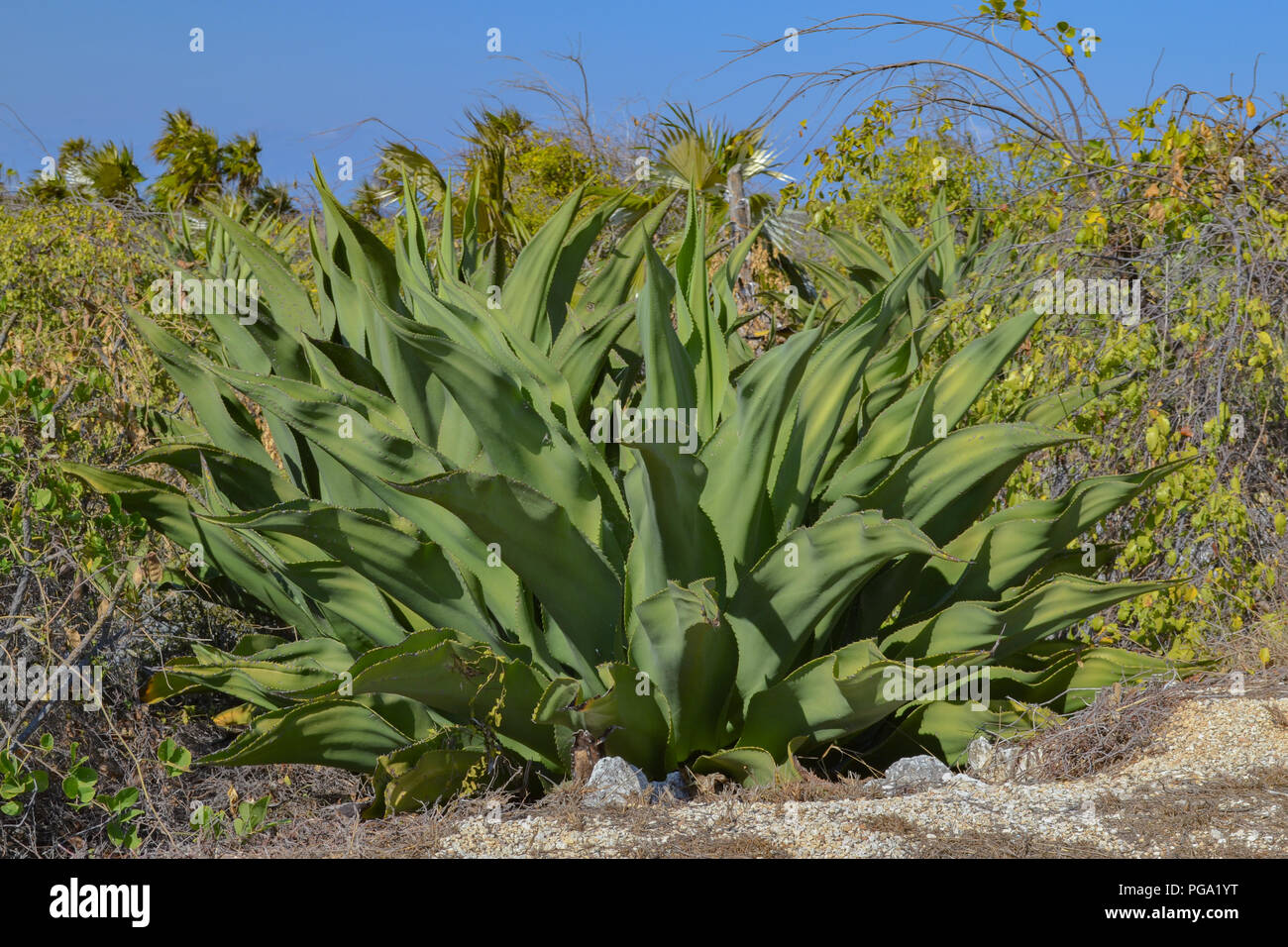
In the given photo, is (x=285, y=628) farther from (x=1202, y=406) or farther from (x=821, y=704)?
(x=1202, y=406)

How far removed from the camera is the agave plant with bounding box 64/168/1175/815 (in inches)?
97.5

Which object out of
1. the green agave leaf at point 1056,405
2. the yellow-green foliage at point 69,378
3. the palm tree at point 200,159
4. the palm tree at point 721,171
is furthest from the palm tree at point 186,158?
the green agave leaf at point 1056,405

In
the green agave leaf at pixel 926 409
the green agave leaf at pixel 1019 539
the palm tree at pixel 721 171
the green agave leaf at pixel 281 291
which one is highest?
the palm tree at pixel 721 171

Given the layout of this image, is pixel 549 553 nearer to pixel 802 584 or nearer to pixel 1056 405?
pixel 802 584

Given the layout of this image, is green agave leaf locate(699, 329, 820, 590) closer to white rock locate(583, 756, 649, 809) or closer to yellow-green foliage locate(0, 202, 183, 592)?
white rock locate(583, 756, 649, 809)

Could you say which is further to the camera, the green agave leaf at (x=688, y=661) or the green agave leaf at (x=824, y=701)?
the green agave leaf at (x=824, y=701)

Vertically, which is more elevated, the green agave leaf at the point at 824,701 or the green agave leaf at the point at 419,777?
the green agave leaf at the point at 824,701

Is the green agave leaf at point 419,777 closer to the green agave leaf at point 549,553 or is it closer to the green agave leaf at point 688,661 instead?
the green agave leaf at point 549,553

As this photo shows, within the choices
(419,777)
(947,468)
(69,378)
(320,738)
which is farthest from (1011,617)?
(69,378)

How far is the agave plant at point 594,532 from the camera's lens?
8.13ft

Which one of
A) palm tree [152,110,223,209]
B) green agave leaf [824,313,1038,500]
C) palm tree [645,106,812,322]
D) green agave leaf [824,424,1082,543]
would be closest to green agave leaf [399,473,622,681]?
green agave leaf [824,424,1082,543]

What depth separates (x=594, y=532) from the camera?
105 inches

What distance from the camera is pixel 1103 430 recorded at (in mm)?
4031
